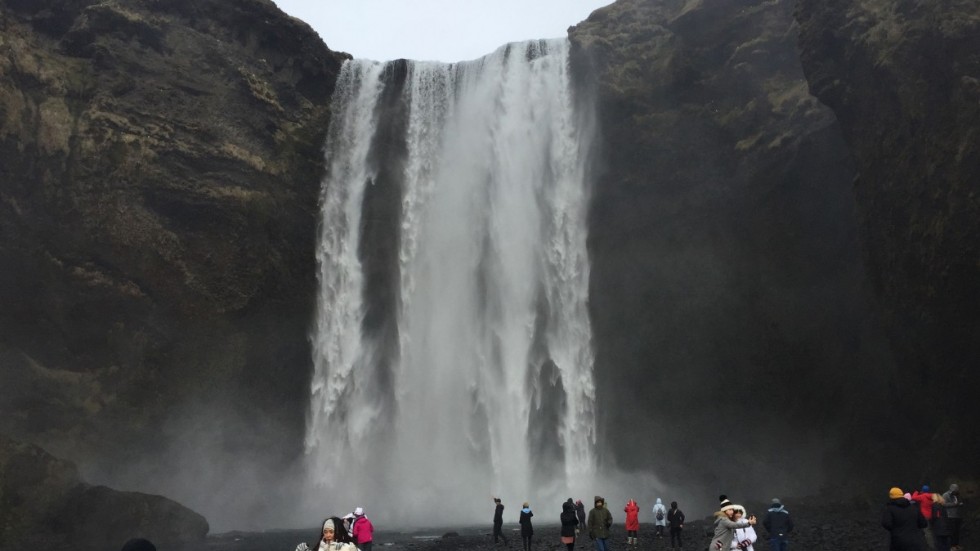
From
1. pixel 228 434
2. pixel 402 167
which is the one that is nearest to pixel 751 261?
pixel 402 167

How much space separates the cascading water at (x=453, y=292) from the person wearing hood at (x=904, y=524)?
24614 mm

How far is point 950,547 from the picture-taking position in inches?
625

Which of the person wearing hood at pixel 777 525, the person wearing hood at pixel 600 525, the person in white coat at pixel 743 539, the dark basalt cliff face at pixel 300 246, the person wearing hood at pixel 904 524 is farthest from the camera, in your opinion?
the dark basalt cliff face at pixel 300 246

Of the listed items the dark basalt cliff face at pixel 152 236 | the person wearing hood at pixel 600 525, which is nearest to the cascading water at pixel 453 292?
the dark basalt cliff face at pixel 152 236

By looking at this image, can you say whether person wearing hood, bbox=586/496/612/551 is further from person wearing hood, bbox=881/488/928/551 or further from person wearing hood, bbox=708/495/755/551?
person wearing hood, bbox=708/495/755/551

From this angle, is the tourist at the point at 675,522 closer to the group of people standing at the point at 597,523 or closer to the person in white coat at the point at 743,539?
the group of people standing at the point at 597,523

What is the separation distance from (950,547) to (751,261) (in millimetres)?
19500

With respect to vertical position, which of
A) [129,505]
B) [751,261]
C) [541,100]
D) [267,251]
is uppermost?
[541,100]

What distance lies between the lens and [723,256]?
35031mm

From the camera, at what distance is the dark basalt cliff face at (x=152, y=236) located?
31703 millimetres

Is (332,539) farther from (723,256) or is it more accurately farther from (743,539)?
(723,256)

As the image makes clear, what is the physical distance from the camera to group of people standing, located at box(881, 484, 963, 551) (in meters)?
9.80

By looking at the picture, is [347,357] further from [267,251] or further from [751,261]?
[751,261]

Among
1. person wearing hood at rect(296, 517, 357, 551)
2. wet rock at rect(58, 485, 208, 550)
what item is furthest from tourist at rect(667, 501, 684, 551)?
wet rock at rect(58, 485, 208, 550)
